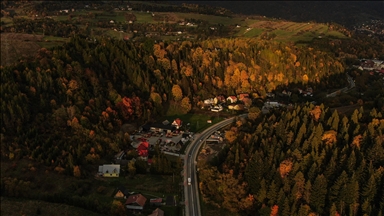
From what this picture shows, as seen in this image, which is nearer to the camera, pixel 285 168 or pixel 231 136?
pixel 285 168

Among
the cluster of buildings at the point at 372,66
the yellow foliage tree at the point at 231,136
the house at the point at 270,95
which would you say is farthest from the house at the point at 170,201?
the cluster of buildings at the point at 372,66

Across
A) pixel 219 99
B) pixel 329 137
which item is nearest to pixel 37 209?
pixel 329 137

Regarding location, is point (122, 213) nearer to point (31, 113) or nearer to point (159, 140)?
point (159, 140)

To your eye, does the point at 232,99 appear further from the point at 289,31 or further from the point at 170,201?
the point at 289,31

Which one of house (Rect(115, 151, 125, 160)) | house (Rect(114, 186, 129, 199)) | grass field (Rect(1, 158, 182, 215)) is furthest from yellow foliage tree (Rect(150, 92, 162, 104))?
house (Rect(114, 186, 129, 199))

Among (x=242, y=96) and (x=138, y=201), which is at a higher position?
(x=242, y=96)

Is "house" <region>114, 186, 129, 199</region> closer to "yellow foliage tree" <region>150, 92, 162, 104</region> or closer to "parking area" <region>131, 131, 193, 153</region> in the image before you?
"parking area" <region>131, 131, 193, 153</region>
